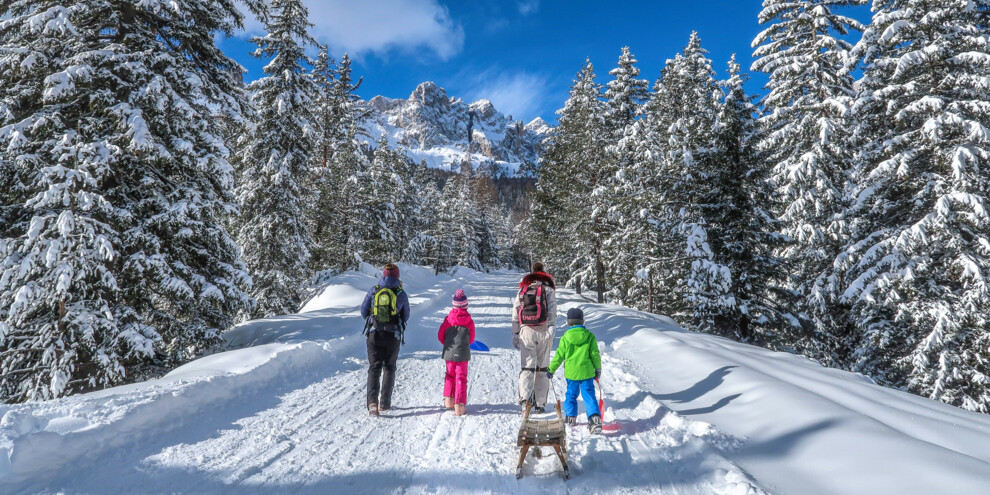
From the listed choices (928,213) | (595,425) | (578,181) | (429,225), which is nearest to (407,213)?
(429,225)

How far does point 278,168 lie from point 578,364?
637 inches

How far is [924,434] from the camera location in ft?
15.9

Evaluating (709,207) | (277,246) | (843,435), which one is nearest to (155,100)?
(277,246)

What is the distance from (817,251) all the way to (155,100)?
20.3 meters

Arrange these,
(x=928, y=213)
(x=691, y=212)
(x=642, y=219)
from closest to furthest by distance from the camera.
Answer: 1. (x=928, y=213)
2. (x=691, y=212)
3. (x=642, y=219)

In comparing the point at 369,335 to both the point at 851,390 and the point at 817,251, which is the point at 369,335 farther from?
the point at 817,251

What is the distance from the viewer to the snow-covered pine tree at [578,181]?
20.8 meters

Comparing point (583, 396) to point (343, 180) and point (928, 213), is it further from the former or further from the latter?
point (343, 180)

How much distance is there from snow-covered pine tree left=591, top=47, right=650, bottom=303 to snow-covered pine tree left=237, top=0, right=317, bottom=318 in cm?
1331

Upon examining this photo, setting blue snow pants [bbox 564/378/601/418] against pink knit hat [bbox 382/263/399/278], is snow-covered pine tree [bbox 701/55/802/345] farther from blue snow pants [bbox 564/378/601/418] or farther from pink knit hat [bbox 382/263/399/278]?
pink knit hat [bbox 382/263/399/278]

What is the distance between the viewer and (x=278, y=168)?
17.2m

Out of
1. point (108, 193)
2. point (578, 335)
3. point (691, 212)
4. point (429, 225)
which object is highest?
point (429, 225)

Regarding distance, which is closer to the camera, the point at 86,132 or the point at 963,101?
the point at 86,132

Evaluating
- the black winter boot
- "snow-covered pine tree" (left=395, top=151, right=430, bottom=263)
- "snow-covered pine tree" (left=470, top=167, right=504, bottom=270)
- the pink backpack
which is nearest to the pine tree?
"snow-covered pine tree" (left=395, top=151, right=430, bottom=263)
